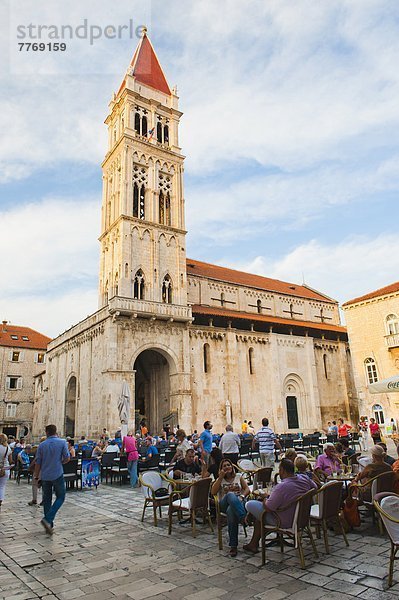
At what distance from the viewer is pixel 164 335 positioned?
2712cm

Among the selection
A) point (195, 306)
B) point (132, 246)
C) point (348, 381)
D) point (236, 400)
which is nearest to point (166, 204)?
point (132, 246)

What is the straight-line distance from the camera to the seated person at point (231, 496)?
5.97m

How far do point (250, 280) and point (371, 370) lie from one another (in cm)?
1425

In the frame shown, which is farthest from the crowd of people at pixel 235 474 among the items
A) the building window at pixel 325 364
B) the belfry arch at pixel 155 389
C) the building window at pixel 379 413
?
the building window at pixel 325 364

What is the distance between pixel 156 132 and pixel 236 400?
22.0m

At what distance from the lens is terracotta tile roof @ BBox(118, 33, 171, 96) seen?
3469 cm

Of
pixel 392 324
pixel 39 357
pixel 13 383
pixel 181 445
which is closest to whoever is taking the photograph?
pixel 181 445

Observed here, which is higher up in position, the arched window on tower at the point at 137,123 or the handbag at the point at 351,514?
the arched window on tower at the point at 137,123

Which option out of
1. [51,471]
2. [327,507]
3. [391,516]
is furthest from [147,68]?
[391,516]

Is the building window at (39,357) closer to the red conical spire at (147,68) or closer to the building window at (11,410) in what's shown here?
the building window at (11,410)

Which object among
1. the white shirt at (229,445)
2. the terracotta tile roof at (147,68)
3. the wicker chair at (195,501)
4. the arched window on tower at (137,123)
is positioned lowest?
the wicker chair at (195,501)

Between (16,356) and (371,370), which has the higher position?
(16,356)

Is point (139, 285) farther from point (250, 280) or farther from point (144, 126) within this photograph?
point (250, 280)

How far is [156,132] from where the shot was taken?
33.8 metres
